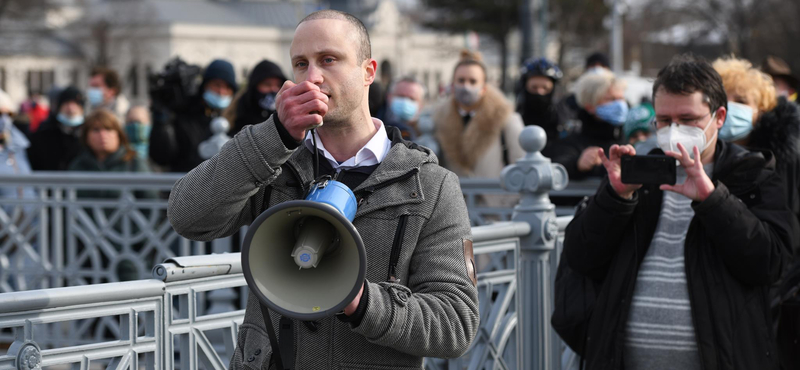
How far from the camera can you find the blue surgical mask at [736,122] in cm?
486

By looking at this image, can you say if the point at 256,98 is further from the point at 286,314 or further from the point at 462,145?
the point at 286,314

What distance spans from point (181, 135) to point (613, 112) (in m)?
3.75

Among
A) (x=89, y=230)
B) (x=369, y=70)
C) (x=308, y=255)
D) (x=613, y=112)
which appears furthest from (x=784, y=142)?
(x=89, y=230)

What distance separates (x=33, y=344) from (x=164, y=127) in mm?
6008

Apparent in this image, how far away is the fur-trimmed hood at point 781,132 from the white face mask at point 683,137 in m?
Answer: 1.28

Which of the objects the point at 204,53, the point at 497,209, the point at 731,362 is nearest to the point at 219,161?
the point at 731,362

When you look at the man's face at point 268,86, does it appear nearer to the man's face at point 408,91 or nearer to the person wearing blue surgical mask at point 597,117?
the man's face at point 408,91

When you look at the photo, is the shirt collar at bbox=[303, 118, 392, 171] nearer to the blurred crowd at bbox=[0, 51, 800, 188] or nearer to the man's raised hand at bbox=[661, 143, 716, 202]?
the man's raised hand at bbox=[661, 143, 716, 202]

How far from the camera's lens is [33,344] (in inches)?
111

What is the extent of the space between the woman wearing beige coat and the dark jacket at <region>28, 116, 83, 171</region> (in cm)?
409

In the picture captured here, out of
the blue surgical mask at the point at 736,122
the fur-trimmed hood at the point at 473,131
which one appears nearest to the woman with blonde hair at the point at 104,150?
the fur-trimmed hood at the point at 473,131

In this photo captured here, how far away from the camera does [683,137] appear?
12.5 feet

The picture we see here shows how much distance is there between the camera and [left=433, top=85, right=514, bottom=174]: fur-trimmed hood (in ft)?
24.2

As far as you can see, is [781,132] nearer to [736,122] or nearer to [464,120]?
[736,122]
